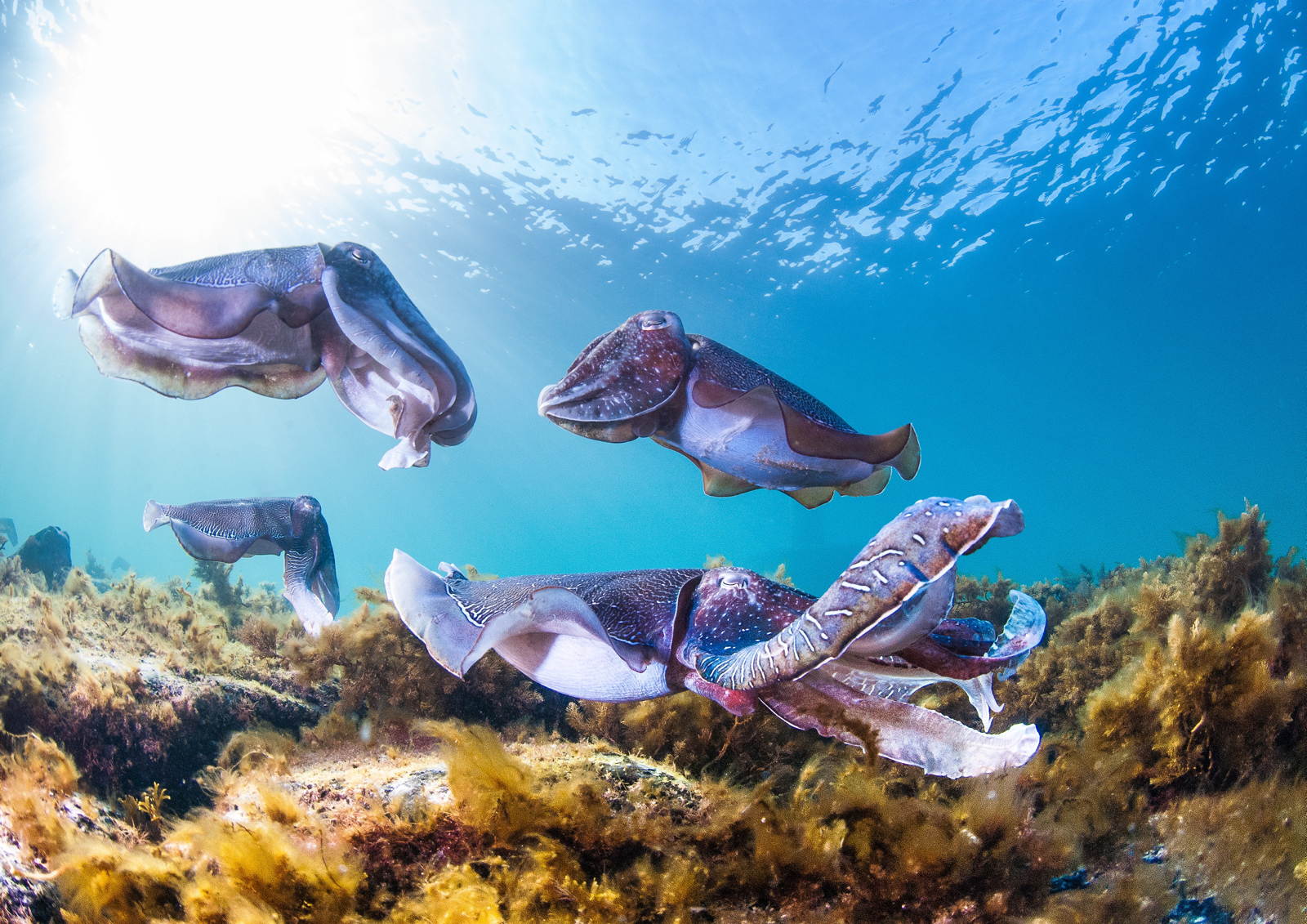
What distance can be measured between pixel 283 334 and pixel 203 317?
0.22 meters

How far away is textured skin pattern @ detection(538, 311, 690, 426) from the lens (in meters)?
1.44

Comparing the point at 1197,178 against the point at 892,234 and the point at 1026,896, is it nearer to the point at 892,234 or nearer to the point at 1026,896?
the point at 892,234

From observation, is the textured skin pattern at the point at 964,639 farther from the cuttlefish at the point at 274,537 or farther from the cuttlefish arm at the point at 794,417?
the cuttlefish at the point at 274,537

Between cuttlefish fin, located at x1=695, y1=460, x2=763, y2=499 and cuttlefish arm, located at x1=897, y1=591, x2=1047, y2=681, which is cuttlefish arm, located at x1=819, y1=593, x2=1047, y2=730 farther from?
cuttlefish fin, located at x1=695, y1=460, x2=763, y2=499

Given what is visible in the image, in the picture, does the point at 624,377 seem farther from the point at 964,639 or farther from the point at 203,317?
the point at 203,317

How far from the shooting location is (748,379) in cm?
150

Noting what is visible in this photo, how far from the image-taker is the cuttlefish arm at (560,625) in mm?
1197

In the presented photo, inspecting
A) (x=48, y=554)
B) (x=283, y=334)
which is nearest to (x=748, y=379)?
(x=283, y=334)

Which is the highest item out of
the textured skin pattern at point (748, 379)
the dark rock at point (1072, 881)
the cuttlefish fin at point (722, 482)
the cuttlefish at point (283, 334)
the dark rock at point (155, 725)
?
the cuttlefish at point (283, 334)

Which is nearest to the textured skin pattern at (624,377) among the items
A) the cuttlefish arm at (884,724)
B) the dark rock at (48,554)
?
the cuttlefish arm at (884,724)

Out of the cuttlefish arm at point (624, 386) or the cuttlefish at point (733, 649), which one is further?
the cuttlefish arm at point (624, 386)

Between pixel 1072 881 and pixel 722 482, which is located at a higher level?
pixel 722 482

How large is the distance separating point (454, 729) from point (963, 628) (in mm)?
1574

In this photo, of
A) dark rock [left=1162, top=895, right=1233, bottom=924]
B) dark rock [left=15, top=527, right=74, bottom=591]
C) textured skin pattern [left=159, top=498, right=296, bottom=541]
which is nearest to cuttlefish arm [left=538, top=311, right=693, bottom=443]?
dark rock [left=1162, top=895, right=1233, bottom=924]
